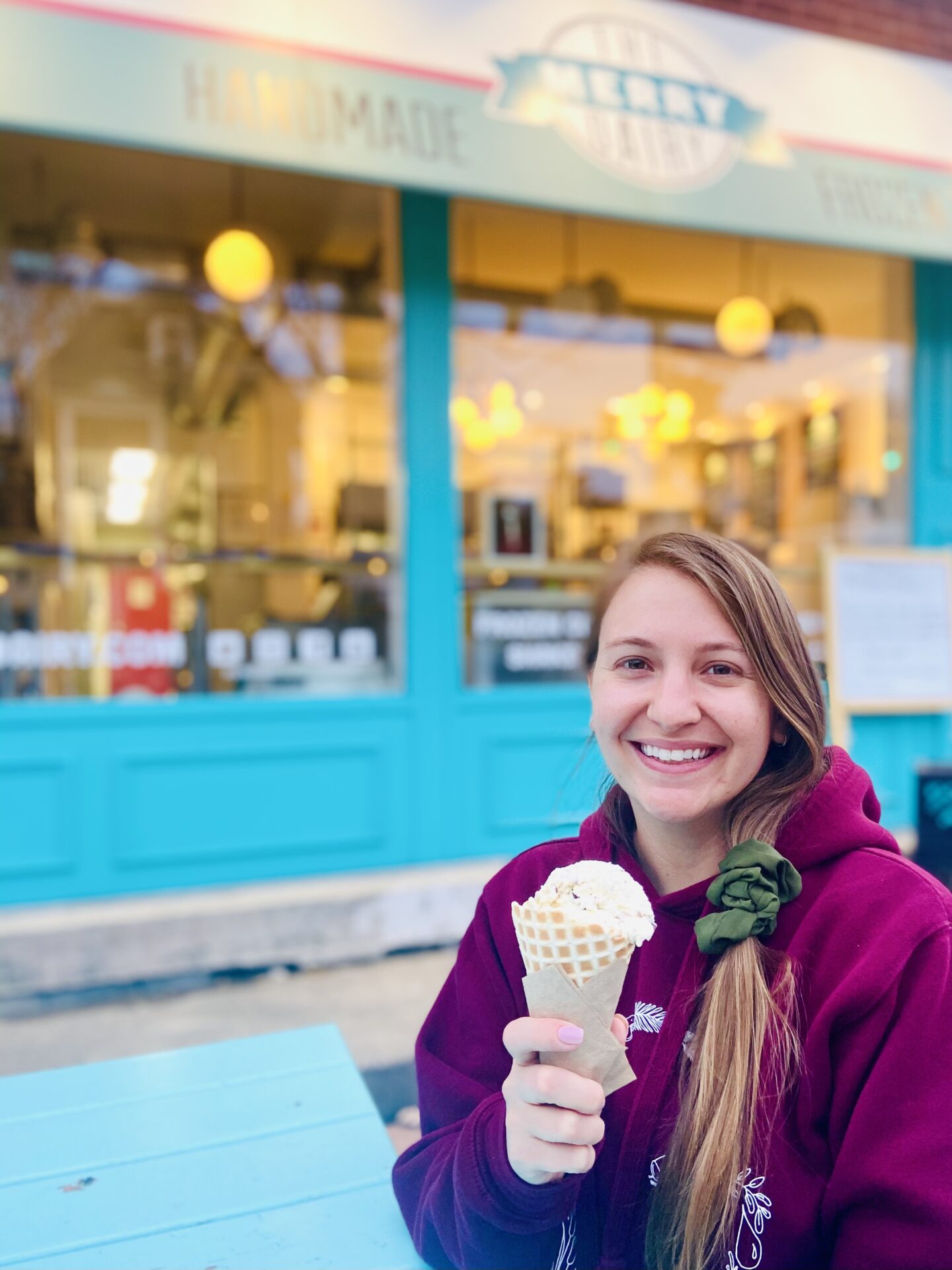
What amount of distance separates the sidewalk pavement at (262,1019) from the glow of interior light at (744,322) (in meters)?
4.31

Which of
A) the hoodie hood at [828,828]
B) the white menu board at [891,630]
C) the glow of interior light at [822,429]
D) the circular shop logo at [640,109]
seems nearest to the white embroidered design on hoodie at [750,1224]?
the hoodie hood at [828,828]

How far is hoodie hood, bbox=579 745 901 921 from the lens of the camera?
1254 mm

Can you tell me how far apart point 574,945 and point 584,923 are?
0.09ft

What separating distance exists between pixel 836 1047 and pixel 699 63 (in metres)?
4.54

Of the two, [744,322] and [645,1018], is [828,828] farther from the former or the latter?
[744,322]

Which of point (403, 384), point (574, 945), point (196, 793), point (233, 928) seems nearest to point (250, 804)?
point (196, 793)

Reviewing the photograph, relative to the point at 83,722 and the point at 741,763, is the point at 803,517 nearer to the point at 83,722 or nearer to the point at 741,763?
the point at 83,722

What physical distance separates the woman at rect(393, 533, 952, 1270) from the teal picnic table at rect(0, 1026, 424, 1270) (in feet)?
0.53

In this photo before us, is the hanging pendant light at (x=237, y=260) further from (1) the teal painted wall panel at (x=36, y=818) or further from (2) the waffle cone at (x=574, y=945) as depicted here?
(2) the waffle cone at (x=574, y=945)

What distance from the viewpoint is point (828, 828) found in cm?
127

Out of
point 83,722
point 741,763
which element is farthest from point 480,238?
point 741,763

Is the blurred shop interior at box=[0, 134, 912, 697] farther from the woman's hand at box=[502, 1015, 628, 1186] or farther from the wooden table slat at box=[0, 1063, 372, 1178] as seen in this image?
the woman's hand at box=[502, 1015, 628, 1186]

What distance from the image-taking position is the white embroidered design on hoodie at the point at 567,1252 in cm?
127

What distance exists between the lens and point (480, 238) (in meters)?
5.25
